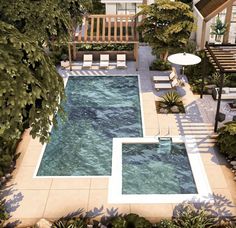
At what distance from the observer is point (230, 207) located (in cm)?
1631

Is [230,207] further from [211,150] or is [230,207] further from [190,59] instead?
[190,59]

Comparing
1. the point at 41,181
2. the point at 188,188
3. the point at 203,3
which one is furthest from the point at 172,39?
the point at 41,181

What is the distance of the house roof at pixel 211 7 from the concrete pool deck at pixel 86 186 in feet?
36.2

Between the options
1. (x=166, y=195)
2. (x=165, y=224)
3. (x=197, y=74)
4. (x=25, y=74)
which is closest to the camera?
(x=25, y=74)

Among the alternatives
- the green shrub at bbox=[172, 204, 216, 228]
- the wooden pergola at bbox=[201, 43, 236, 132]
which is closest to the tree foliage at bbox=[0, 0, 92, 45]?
the wooden pergola at bbox=[201, 43, 236, 132]

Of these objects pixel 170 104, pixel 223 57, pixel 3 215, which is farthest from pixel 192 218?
pixel 170 104

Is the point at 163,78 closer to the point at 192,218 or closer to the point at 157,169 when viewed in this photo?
the point at 157,169

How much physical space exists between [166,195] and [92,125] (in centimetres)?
779

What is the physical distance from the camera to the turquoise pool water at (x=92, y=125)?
19.3 meters

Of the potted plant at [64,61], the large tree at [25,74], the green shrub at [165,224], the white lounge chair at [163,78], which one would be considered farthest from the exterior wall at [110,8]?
the green shrub at [165,224]

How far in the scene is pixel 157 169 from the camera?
18.9 meters

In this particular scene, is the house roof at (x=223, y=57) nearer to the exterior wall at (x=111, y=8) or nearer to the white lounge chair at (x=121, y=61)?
the white lounge chair at (x=121, y=61)

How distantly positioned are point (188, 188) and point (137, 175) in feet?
8.65

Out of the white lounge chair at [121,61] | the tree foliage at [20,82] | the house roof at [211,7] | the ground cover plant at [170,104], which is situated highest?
the tree foliage at [20,82]
